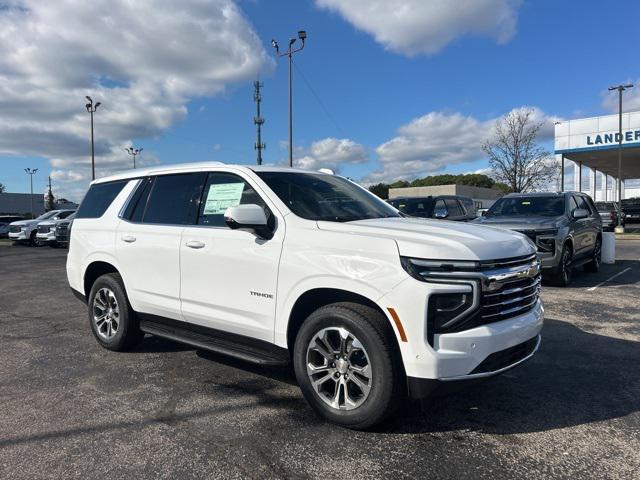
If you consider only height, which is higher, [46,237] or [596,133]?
[596,133]

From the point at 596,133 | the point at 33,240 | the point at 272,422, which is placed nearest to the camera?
the point at 272,422

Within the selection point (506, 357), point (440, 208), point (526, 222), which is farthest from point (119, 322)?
point (440, 208)

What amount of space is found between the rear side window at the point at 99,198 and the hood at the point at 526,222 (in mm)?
6061

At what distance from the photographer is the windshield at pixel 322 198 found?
13.2 feet

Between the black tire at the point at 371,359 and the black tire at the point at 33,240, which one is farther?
the black tire at the point at 33,240

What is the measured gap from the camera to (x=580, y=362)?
15.9ft

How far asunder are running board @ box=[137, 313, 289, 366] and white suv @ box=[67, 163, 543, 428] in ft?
0.04

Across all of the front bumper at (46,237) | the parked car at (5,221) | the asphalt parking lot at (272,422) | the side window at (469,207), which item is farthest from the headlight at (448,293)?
the parked car at (5,221)

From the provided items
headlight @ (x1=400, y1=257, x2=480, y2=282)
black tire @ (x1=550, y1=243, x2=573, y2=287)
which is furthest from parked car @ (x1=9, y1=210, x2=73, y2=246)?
headlight @ (x1=400, y1=257, x2=480, y2=282)

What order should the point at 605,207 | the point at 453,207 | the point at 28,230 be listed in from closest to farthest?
the point at 453,207, the point at 28,230, the point at 605,207

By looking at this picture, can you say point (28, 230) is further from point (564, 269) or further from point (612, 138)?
point (612, 138)

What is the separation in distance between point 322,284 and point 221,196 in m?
1.46

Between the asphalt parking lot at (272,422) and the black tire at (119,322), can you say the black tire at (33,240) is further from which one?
the black tire at (119,322)

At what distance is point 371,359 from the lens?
3189 mm
